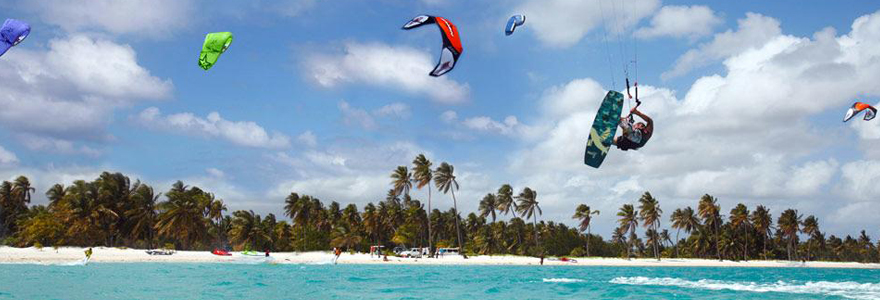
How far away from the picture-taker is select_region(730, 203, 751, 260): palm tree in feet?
298

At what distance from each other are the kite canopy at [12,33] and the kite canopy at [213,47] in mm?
5503

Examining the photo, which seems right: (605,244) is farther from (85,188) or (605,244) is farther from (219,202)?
(85,188)

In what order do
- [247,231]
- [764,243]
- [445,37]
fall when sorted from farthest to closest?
[764,243] → [247,231] → [445,37]

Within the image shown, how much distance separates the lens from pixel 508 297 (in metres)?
23.1

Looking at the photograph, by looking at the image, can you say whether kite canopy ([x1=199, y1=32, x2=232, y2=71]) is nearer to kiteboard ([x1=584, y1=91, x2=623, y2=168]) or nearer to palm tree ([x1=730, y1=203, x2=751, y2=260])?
kiteboard ([x1=584, y1=91, x2=623, y2=168])

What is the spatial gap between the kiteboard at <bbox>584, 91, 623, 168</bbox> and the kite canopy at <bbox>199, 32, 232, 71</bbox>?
10.8 metres

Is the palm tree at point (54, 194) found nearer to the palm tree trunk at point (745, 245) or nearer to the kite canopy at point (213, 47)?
the kite canopy at point (213, 47)

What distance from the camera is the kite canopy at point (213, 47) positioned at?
59.9ft

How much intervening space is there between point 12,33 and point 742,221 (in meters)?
92.4

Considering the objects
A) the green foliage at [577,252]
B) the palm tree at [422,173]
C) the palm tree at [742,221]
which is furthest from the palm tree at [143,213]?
the palm tree at [742,221]

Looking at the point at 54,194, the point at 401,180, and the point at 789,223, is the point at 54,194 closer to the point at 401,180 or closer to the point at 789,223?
the point at 401,180

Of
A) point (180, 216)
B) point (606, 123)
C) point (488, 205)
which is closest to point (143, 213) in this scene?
point (180, 216)

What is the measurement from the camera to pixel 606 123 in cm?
1470

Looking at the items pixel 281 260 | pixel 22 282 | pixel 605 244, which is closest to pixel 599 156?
pixel 22 282
